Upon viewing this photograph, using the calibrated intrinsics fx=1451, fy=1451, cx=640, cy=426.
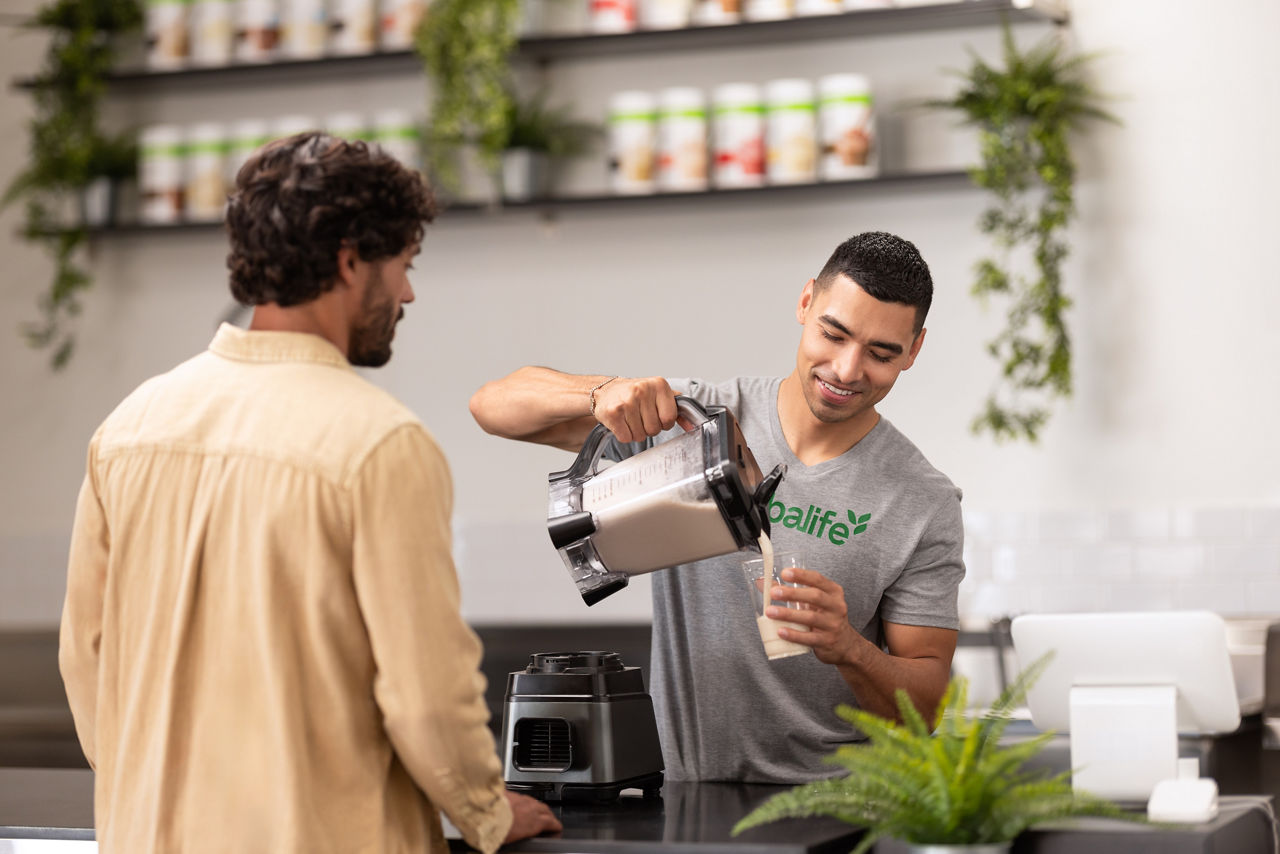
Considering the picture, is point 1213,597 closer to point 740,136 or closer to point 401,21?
point 740,136

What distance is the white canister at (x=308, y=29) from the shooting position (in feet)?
12.1

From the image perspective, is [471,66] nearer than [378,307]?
No

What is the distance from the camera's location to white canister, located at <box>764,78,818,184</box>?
333 centimetres

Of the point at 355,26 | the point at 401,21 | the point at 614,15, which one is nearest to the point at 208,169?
the point at 355,26

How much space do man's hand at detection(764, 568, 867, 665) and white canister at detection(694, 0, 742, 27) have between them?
6.62 ft

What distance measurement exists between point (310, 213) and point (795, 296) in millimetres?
2200

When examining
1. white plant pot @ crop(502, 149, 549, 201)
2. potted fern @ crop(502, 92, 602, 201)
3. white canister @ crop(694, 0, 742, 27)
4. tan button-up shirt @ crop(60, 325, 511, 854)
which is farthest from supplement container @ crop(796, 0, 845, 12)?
tan button-up shirt @ crop(60, 325, 511, 854)

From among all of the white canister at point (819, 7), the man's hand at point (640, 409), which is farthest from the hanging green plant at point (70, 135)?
the man's hand at point (640, 409)

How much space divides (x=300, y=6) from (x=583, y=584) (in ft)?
7.91

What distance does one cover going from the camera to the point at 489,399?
6.93 feet

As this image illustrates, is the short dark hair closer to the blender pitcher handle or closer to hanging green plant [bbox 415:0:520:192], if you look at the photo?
the blender pitcher handle

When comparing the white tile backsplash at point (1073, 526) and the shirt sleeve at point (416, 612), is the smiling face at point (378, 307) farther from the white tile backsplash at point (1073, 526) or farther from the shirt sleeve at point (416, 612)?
the white tile backsplash at point (1073, 526)

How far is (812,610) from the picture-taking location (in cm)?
169

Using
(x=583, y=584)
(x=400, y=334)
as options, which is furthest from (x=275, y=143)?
(x=400, y=334)
